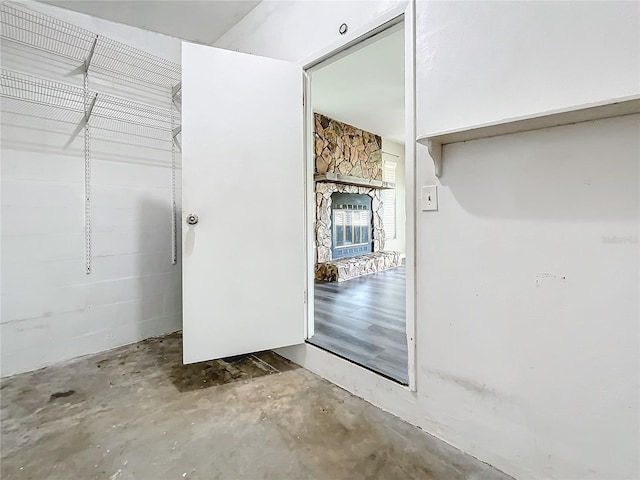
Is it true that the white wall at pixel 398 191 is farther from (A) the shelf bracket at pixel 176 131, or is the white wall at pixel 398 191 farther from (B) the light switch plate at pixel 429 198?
(B) the light switch plate at pixel 429 198

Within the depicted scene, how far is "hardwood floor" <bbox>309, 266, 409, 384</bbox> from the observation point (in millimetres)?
1849

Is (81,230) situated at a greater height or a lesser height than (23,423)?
greater

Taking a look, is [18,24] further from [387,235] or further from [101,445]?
[387,235]

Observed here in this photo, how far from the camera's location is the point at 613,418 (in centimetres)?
100

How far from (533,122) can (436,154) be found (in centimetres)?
37

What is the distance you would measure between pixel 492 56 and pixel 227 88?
55.6 inches

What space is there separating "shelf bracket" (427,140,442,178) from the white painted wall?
1.3 inches

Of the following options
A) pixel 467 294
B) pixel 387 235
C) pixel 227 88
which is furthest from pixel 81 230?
pixel 387 235

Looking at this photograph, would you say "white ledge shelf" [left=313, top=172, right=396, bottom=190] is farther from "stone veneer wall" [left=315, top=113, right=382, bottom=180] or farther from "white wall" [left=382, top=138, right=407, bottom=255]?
"white wall" [left=382, top=138, right=407, bottom=255]

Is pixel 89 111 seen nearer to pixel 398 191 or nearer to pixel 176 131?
pixel 176 131

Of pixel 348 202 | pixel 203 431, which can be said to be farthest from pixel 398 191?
pixel 203 431

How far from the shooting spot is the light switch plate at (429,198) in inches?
54.8

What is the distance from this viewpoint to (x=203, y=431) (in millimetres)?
1443

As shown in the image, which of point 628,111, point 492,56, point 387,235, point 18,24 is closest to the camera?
point 628,111
